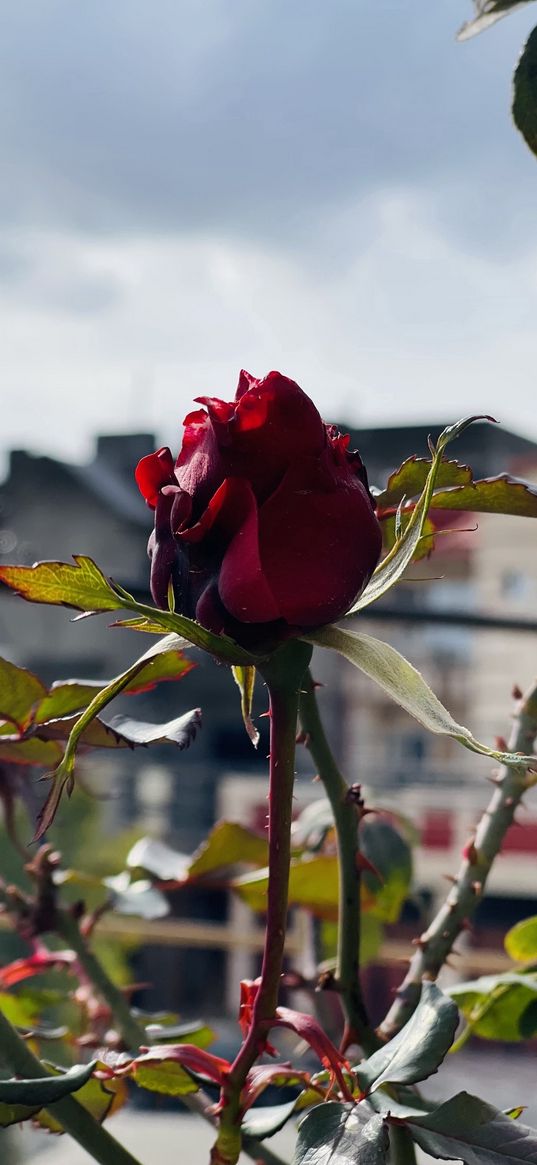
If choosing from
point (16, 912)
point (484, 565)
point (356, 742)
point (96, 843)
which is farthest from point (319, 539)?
point (356, 742)

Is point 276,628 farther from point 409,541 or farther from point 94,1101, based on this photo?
point 94,1101

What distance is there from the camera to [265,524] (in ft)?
0.58

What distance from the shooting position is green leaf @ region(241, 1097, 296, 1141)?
213 millimetres

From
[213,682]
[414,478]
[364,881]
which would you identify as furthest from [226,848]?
[213,682]

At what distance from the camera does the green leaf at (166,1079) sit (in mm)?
226

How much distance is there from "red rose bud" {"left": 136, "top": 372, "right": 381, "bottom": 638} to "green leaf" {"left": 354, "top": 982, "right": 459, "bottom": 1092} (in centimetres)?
7

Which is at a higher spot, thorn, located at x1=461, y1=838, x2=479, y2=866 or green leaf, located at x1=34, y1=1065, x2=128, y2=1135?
thorn, located at x1=461, y1=838, x2=479, y2=866

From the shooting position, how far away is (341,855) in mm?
237

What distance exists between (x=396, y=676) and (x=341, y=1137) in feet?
0.23

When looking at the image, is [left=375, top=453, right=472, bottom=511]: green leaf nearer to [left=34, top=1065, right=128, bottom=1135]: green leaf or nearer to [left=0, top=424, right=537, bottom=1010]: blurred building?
[left=34, top=1065, right=128, bottom=1135]: green leaf

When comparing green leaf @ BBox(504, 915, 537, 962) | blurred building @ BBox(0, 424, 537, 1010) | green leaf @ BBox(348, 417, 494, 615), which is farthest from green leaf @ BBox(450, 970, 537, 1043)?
blurred building @ BBox(0, 424, 537, 1010)

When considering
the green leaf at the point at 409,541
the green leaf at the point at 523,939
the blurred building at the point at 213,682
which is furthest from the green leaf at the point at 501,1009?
the blurred building at the point at 213,682

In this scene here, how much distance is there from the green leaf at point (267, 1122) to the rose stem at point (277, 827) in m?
0.02

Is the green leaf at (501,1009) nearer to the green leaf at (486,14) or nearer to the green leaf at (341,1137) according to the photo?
the green leaf at (341,1137)
